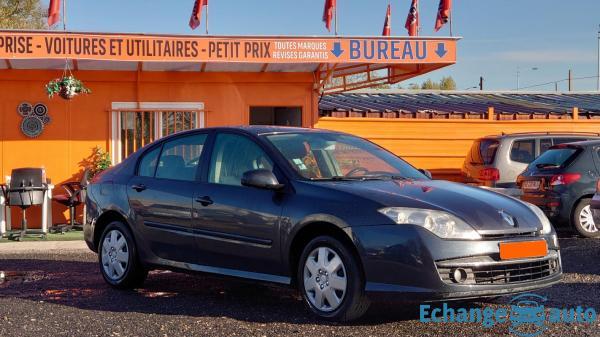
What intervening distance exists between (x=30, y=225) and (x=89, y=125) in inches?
77.1

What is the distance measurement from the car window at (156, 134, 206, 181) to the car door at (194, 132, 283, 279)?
8.6 inches

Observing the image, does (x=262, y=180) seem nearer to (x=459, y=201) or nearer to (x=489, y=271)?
(x=459, y=201)

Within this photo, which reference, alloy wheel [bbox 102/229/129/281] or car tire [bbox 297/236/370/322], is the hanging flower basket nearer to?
alloy wheel [bbox 102/229/129/281]

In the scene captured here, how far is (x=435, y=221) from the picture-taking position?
19.7ft

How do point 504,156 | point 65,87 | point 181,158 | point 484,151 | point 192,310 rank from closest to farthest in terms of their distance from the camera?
1. point 192,310
2. point 181,158
3. point 65,87
4. point 504,156
5. point 484,151

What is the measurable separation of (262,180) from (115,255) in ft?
7.18

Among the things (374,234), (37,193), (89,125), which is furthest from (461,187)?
(89,125)

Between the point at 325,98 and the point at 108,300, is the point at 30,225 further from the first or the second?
the point at 325,98

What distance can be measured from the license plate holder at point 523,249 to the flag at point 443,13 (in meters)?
9.54

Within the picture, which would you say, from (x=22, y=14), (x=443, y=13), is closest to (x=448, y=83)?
(x=22, y=14)

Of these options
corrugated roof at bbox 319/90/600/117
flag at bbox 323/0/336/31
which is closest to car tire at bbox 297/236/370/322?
flag at bbox 323/0/336/31

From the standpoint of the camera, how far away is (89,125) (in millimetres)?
14750

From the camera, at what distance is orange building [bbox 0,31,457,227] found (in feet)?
44.1

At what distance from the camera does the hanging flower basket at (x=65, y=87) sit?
1348cm
